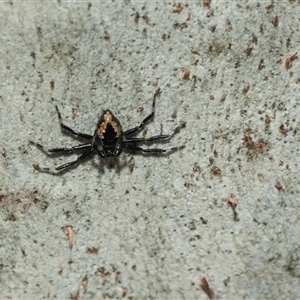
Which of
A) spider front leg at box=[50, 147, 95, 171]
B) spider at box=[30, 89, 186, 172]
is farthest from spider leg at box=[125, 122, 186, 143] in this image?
spider front leg at box=[50, 147, 95, 171]

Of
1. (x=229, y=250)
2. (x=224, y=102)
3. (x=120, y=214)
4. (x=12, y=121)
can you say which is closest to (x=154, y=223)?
(x=120, y=214)

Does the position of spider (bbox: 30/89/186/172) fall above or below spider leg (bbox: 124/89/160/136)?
below

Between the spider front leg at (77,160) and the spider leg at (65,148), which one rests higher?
the spider leg at (65,148)

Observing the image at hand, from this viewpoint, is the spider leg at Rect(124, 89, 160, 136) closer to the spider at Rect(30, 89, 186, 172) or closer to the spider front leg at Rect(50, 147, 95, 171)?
the spider at Rect(30, 89, 186, 172)

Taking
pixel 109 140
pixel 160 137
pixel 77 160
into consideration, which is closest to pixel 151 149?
pixel 160 137

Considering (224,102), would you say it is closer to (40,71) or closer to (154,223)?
(154,223)

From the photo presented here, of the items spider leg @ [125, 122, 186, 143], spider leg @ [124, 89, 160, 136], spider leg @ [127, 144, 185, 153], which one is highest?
spider leg @ [124, 89, 160, 136]

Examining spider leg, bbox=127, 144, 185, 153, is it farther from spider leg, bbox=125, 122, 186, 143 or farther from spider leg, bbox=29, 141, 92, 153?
spider leg, bbox=29, 141, 92, 153

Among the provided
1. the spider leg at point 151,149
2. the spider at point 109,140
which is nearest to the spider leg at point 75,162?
the spider at point 109,140

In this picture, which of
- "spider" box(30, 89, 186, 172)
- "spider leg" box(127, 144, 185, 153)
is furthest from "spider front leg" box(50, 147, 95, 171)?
"spider leg" box(127, 144, 185, 153)

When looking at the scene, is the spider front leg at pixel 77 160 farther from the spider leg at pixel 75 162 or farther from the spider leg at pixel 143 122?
the spider leg at pixel 143 122

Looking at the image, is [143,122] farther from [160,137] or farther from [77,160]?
[77,160]
